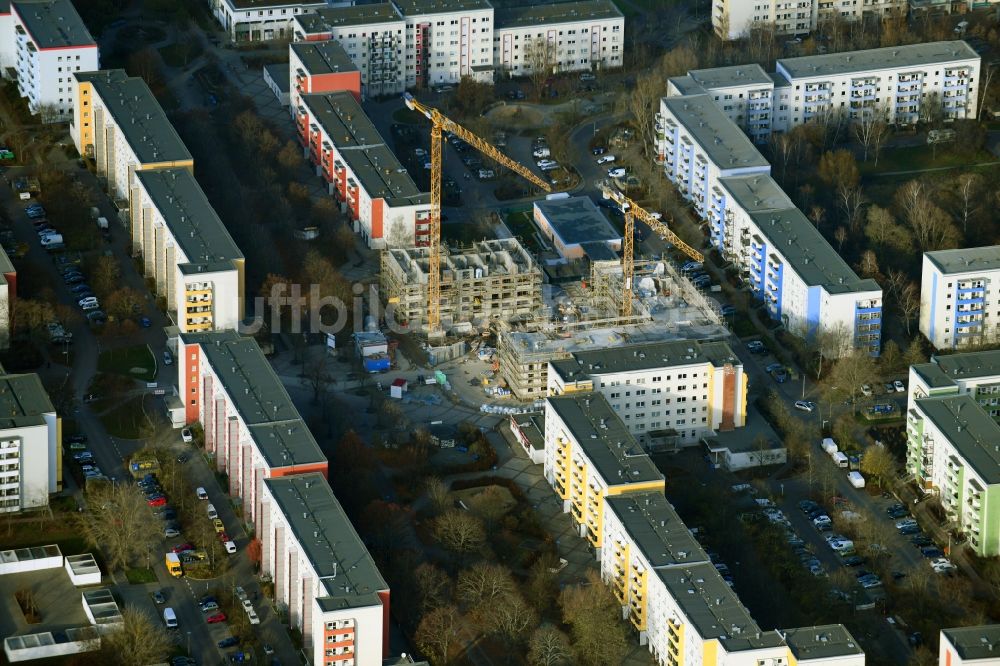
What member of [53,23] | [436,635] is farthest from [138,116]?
[436,635]

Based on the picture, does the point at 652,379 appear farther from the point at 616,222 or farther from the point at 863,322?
the point at 616,222

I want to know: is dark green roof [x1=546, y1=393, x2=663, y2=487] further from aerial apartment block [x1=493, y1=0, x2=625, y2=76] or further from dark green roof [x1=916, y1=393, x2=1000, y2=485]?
aerial apartment block [x1=493, y1=0, x2=625, y2=76]

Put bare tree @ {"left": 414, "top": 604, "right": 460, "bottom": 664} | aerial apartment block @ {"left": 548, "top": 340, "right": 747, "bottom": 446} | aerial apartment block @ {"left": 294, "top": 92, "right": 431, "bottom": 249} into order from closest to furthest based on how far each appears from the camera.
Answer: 1. bare tree @ {"left": 414, "top": 604, "right": 460, "bottom": 664}
2. aerial apartment block @ {"left": 548, "top": 340, "right": 747, "bottom": 446}
3. aerial apartment block @ {"left": 294, "top": 92, "right": 431, "bottom": 249}

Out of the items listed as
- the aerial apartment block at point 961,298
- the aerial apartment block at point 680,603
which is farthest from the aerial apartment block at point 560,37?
the aerial apartment block at point 680,603

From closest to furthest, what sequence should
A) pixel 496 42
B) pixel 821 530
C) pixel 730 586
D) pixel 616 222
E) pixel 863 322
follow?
pixel 730 586 → pixel 821 530 → pixel 863 322 → pixel 616 222 → pixel 496 42

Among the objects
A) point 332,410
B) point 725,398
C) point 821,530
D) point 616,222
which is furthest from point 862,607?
point 616,222

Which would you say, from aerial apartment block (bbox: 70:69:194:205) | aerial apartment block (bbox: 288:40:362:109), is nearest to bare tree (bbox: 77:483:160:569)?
aerial apartment block (bbox: 70:69:194:205)

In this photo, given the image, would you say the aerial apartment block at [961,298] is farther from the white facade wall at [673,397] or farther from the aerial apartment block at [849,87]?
the aerial apartment block at [849,87]
